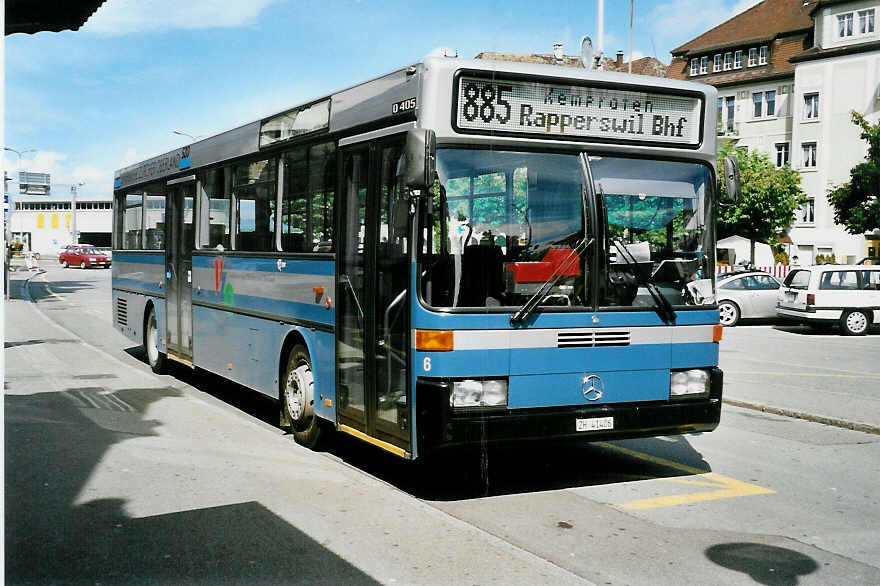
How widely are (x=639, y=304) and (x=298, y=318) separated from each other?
3.28 metres

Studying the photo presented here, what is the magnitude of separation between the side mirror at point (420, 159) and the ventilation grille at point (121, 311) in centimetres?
1098

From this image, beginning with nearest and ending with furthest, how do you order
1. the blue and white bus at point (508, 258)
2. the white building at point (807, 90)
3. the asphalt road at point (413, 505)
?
the asphalt road at point (413, 505) → the blue and white bus at point (508, 258) → the white building at point (807, 90)

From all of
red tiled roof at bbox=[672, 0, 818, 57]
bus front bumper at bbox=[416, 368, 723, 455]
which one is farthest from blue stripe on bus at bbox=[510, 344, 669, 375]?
red tiled roof at bbox=[672, 0, 818, 57]

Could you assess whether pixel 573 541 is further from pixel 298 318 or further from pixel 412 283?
pixel 298 318

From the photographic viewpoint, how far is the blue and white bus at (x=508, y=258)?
6.72 meters

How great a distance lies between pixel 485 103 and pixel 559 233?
1044 mm

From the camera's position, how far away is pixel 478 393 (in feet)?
22.0

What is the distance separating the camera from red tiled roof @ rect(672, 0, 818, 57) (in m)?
61.9

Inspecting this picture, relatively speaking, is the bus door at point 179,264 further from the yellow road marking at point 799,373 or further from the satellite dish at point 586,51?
the yellow road marking at point 799,373

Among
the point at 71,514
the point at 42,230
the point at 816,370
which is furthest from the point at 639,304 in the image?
the point at 42,230

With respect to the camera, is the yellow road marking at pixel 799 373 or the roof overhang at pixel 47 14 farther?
the yellow road marking at pixel 799 373

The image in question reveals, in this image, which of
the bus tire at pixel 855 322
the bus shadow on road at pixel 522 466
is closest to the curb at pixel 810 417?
the bus shadow on road at pixel 522 466

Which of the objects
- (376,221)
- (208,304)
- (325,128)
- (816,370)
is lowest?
(816,370)

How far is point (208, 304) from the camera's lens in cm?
1184
